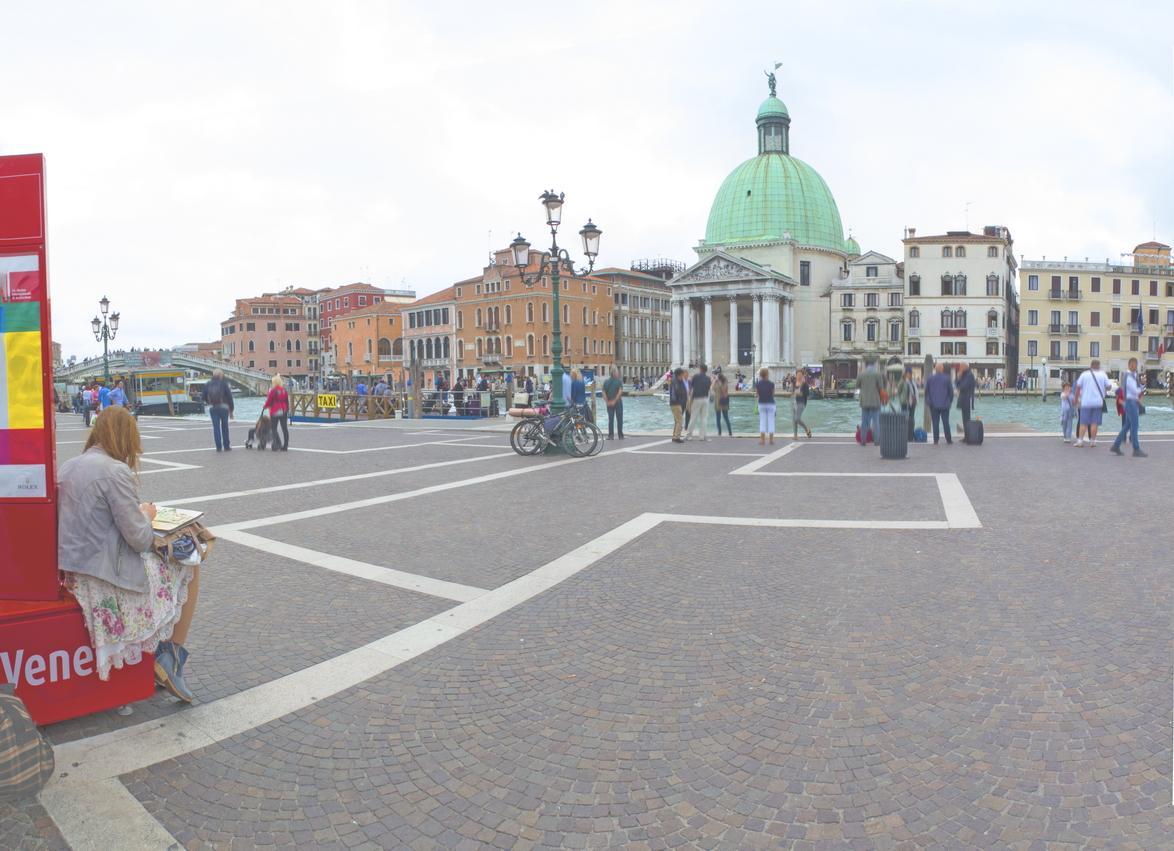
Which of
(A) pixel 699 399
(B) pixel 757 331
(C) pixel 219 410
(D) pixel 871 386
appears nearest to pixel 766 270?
(B) pixel 757 331

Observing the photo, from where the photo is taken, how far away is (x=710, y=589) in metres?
5.52

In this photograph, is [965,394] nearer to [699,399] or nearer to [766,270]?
[699,399]

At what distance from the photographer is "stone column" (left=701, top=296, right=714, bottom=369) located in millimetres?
77562

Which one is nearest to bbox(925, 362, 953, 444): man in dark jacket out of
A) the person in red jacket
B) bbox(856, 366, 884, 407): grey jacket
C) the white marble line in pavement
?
bbox(856, 366, 884, 407): grey jacket

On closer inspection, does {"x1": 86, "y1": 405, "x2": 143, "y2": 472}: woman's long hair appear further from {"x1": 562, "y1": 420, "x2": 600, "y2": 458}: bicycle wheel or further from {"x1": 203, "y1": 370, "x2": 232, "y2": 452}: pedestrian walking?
{"x1": 203, "y1": 370, "x2": 232, "y2": 452}: pedestrian walking

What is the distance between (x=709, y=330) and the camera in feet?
258

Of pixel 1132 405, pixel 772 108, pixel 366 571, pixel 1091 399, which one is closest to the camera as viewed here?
pixel 366 571

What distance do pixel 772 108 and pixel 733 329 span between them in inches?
979

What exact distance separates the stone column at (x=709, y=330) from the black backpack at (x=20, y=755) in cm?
7630

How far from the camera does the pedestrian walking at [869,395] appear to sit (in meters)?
15.8

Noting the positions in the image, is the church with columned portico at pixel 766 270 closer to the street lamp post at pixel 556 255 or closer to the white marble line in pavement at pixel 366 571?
the street lamp post at pixel 556 255

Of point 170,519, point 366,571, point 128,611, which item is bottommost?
point 366,571

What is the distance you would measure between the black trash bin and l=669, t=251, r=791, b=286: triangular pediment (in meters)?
62.7

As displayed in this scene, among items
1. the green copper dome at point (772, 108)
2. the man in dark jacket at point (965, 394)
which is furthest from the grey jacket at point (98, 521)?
the green copper dome at point (772, 108)
